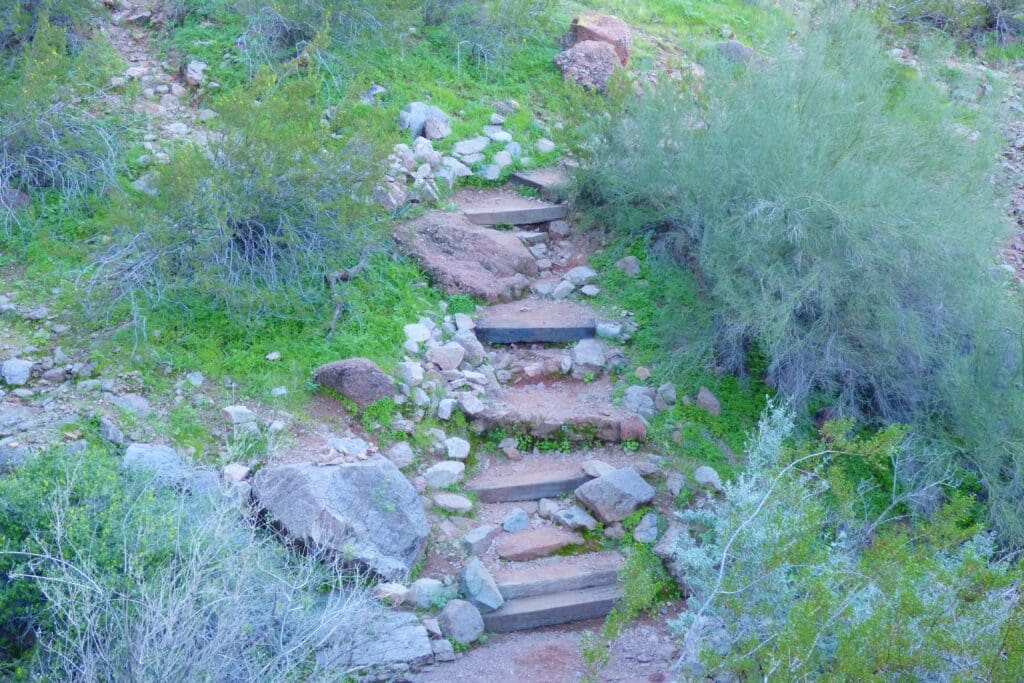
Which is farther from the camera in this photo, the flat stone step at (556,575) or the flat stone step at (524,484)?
the flat stone step at (524,484)

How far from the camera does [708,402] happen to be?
20.2ft

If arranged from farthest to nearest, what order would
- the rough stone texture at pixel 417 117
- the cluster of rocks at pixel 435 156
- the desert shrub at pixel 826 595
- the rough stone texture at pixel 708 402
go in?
the rough stone texture at pixel 417 117 < the cluster of rocks at pixel 435 156 < the rough stone texture at pixel 708 402 < the desert shrub at pixel 826 595

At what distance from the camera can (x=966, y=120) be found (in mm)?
8102

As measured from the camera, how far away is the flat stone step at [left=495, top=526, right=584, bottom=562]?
5195 millimetres

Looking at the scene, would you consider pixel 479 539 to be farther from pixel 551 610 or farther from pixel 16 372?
pixel 16 372

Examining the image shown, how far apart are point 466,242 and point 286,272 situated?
147 cm

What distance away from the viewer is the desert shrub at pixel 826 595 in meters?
3.53

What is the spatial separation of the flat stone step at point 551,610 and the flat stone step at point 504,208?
11.0 ft

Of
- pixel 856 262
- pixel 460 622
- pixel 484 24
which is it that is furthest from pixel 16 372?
pixel 484 24

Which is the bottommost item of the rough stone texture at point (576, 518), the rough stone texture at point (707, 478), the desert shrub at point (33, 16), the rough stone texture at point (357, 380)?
the rough stone texture at point (576, 518)

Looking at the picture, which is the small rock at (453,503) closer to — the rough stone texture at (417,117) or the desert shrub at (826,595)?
the desert shrub at (826,595)

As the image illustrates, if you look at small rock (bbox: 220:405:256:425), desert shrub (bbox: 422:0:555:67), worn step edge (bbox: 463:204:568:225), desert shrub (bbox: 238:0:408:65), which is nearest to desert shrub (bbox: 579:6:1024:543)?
worn step edge (bbox: 463:204:568:225)

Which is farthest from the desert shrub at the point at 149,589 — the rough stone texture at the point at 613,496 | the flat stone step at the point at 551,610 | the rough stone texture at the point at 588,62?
the rough stone texture at the point at 588,62

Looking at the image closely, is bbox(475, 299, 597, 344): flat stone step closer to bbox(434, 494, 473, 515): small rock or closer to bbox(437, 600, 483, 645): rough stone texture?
bbox(434, 494, 473, 515): small rock
